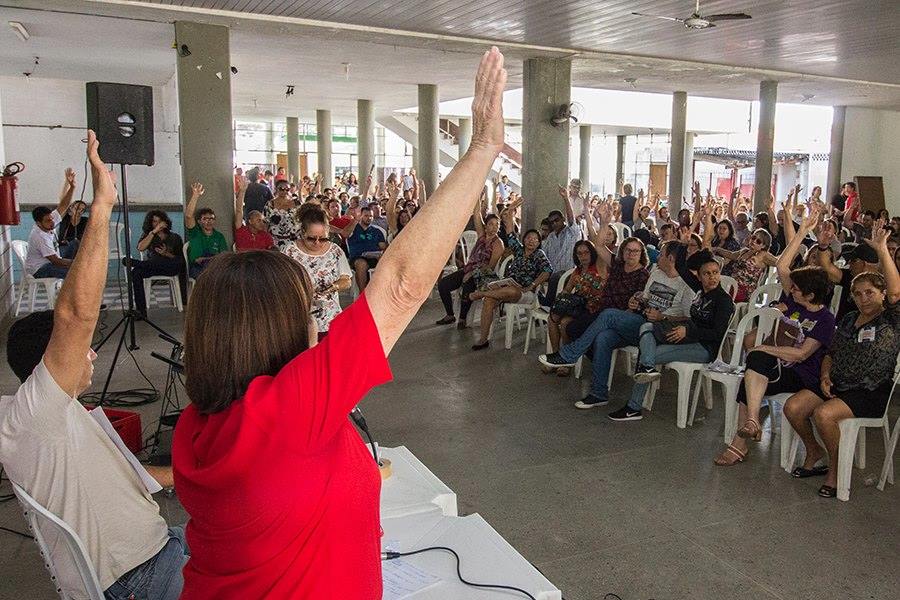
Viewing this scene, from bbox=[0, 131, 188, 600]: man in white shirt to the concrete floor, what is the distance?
1.24 meters

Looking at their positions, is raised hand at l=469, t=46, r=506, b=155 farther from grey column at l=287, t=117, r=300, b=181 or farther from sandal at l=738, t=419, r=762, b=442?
grey column at l=287, t=117, r=300, b=181

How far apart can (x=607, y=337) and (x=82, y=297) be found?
12.7ft

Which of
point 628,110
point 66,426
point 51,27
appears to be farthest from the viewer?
point 628,110

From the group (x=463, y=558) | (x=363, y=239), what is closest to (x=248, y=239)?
(x=363, y=239)

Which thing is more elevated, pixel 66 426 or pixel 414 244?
pixel 414 244

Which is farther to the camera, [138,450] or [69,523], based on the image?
[138,450]

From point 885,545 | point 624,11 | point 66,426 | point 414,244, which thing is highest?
point 624,11

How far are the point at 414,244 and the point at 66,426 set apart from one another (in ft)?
3.57

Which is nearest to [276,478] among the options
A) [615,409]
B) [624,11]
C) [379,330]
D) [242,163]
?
[379,330]

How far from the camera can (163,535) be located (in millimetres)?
1830

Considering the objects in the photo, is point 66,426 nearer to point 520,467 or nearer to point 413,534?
point 413,534

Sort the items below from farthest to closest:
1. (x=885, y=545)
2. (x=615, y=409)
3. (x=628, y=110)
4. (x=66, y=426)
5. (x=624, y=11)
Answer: (x=628, y=110) < (x=624, y=11) < (x=615, y=409) < (x=885, y=545) < (x=66, y=426)

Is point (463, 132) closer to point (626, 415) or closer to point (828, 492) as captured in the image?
point (626, 415)

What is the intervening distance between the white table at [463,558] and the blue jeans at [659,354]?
2933 mm
